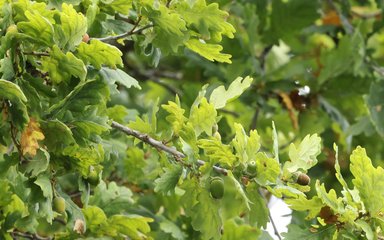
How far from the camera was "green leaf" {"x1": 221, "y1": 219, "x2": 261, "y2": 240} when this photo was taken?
2891 mm

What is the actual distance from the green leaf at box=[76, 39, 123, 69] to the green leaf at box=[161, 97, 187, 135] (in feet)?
0.48

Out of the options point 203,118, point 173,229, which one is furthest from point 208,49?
point 173,229

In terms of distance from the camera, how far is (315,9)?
3875 millimetres

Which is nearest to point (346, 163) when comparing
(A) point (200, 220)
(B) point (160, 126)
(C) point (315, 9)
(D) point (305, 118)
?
(D) point (305, 118)

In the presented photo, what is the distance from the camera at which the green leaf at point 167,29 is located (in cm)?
228

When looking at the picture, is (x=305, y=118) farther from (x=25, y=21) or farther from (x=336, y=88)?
(x=25, y=21)

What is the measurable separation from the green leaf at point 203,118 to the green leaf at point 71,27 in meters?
0.31

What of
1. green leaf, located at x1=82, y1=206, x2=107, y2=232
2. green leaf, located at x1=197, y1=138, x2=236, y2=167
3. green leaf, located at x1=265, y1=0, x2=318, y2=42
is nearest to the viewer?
green leaf, located at x1=197, y1=138, x2=236, y2=167

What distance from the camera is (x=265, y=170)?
216 centimetres

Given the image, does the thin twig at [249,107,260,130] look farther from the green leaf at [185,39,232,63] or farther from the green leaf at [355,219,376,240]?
the green leaf at [355,219,376,240]

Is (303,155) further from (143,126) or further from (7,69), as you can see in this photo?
(7,69)

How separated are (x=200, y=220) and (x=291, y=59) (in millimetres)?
1936

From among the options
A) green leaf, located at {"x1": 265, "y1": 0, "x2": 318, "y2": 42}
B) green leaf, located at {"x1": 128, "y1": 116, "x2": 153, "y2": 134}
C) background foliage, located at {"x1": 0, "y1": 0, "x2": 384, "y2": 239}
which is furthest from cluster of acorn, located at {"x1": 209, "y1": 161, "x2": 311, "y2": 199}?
green leaf, located at {"x1": 265, "y1": 0, "x2": 318, "y2": 42}

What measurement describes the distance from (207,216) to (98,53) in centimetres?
45
